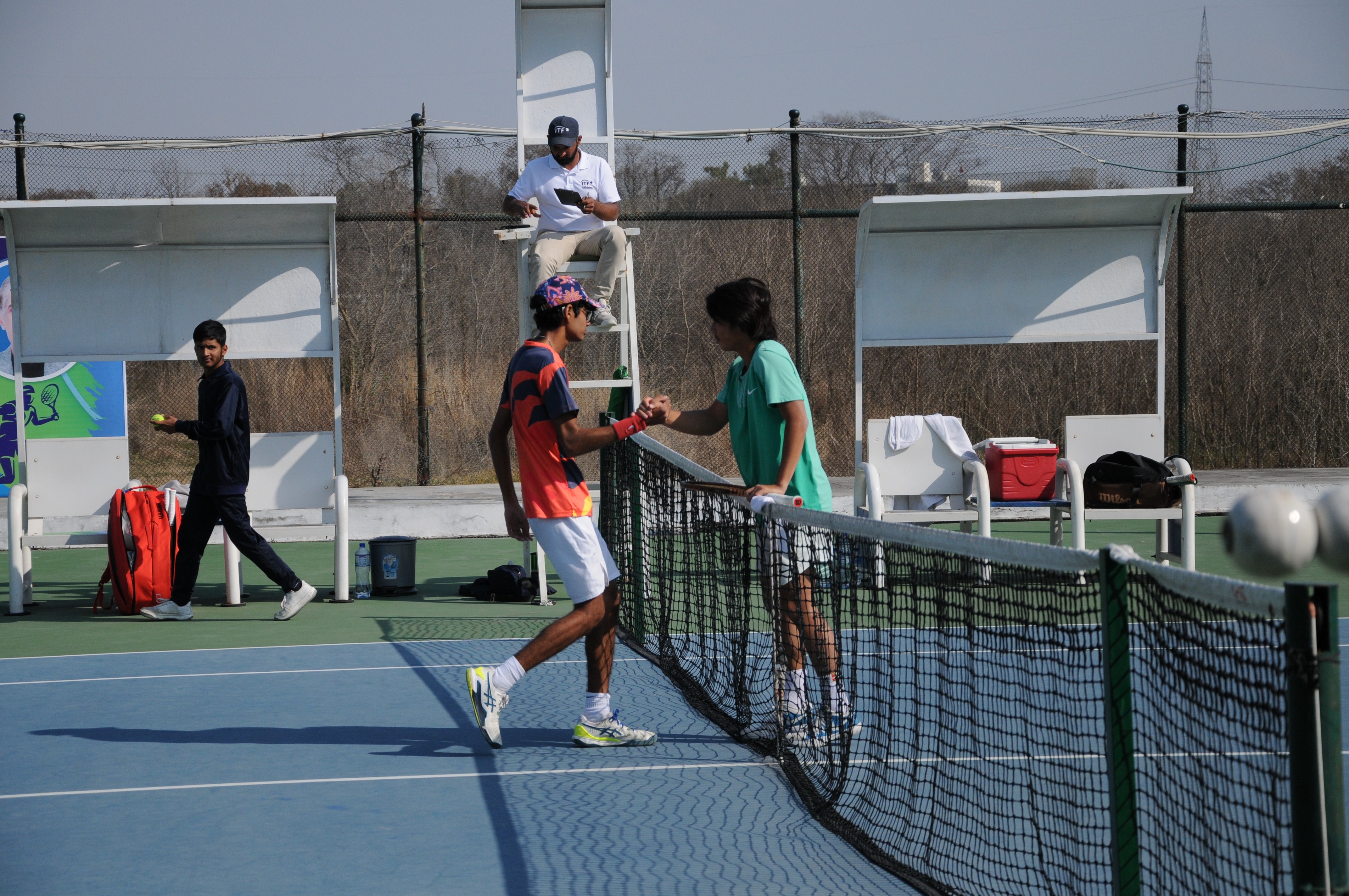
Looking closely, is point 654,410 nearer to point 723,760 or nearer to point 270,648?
point 723,760

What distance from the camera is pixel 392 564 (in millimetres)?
9547

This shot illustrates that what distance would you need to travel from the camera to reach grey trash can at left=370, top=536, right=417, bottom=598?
9523mm

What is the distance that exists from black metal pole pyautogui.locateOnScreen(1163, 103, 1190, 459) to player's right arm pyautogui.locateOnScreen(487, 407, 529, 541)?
9.78m

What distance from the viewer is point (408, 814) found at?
180 inches

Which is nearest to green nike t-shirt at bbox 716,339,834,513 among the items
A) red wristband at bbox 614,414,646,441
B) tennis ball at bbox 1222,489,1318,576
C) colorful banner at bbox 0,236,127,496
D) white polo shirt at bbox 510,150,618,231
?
red wristband at bbox 614,414,646,441

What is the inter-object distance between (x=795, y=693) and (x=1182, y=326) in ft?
32.5

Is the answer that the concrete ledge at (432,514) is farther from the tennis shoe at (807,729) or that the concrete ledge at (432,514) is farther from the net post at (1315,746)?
the net post at (1315,746)

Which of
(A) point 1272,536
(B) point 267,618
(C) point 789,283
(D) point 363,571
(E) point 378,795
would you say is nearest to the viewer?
(A) point 1272,536

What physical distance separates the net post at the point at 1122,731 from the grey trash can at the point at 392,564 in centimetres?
723

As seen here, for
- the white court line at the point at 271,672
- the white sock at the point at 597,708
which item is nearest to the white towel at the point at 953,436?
the white court line at the point at 271,672

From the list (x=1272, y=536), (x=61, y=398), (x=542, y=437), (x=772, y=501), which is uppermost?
(x=61, y=398)

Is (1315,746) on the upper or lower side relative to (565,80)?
lower

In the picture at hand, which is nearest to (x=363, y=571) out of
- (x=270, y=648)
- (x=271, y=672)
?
(x=270, y=648)

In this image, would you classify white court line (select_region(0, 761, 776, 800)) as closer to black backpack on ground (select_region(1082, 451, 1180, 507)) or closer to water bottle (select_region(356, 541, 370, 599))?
water bottle (select_region(356, 541, 370, 599))
